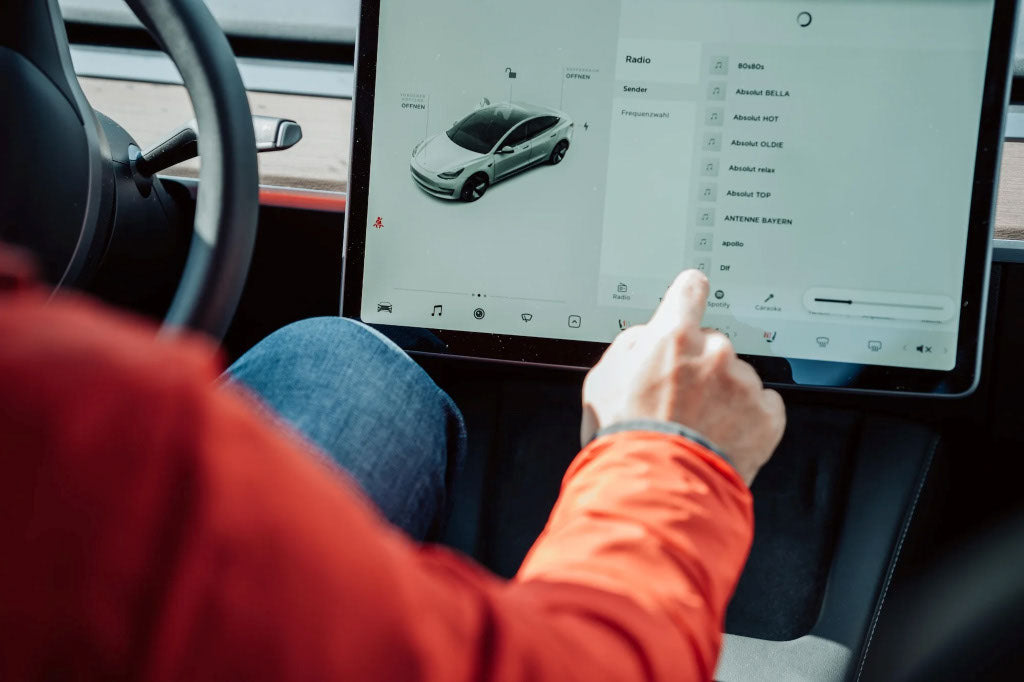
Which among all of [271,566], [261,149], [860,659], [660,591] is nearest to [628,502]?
[660,591]

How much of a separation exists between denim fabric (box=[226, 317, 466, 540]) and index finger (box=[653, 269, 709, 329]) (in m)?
0.23

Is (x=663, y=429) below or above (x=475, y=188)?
below

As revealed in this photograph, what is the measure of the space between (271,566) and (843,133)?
55 cm

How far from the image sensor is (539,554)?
0.36 metres

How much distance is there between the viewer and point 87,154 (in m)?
0.61

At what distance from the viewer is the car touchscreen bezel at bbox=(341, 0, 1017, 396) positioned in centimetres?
58

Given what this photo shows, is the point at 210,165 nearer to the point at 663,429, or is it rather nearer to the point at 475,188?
the point at 475,188

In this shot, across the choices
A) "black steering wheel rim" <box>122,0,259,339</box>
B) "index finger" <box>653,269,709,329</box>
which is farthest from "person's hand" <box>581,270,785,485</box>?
"black steering wheel rim" <box>122,0,259,339</box>

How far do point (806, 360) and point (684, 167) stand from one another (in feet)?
0.61

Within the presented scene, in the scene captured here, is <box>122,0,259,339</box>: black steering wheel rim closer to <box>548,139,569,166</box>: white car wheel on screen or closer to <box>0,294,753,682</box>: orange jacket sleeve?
<box>548,139,569,166</box>: white car wheel on screen

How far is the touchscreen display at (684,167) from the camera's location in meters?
0.59

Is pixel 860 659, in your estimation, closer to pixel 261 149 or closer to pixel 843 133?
pixel 843 133

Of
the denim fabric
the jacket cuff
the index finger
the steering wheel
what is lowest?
the denim fabric

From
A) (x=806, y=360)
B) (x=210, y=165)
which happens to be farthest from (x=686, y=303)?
(x=210, y=165)
